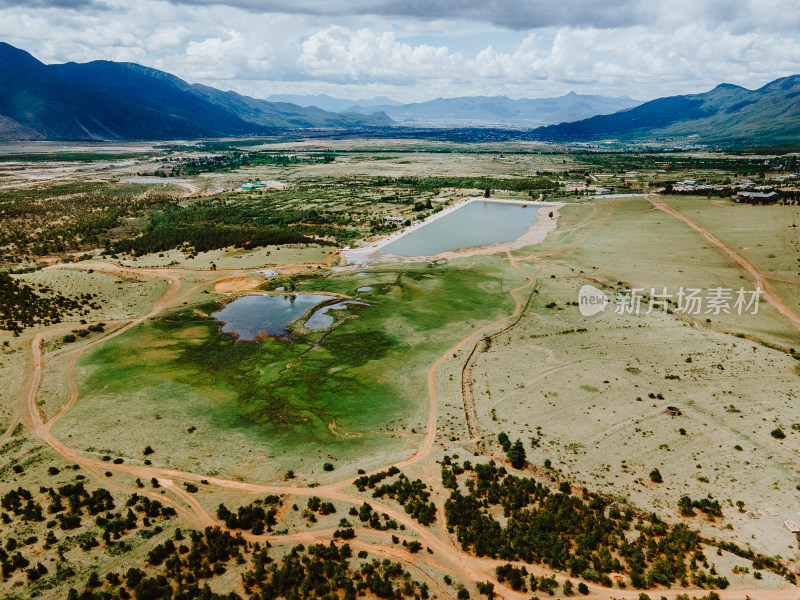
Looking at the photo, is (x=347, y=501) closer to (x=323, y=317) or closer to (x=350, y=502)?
(x=350, y=502)

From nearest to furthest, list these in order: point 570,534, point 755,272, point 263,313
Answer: point 570,534
point 263,313
point 755,272

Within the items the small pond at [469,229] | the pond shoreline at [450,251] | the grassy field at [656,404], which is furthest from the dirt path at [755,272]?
the small pond at [469,229]

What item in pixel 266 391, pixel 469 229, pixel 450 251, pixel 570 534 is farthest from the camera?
pixel 469 229

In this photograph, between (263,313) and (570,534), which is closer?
(570,534)

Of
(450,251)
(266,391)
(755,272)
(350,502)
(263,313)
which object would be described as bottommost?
(350,502)

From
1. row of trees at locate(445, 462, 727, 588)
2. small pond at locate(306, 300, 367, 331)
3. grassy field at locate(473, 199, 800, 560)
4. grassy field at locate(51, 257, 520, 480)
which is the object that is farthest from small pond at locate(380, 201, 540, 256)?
row of trees at locate(445, 462, 727, 588)

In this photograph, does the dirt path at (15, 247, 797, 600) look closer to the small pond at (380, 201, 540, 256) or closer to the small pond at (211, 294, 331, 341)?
the small pond at (211, 294, 331, 341)

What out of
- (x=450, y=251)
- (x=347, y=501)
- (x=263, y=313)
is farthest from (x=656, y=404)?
(x=450, y=251)
